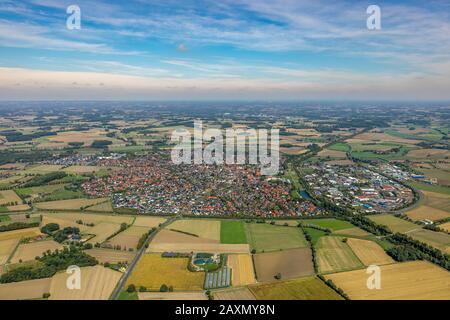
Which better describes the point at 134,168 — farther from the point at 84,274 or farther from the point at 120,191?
the point at 84,274

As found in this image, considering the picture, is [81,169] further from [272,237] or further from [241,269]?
[241,269]

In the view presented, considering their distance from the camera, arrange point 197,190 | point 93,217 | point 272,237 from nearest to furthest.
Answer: point 272,237
point 93,217
point 197,190

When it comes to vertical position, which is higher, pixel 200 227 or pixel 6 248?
pixel 200 227

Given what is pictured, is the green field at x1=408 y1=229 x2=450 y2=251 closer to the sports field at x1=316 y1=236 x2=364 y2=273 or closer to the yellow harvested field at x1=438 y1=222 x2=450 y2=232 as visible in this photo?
the yellow harvested field at x1=438 y1=222 x2=450 y2=232

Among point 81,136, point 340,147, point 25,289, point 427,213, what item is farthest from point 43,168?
point 340,147
